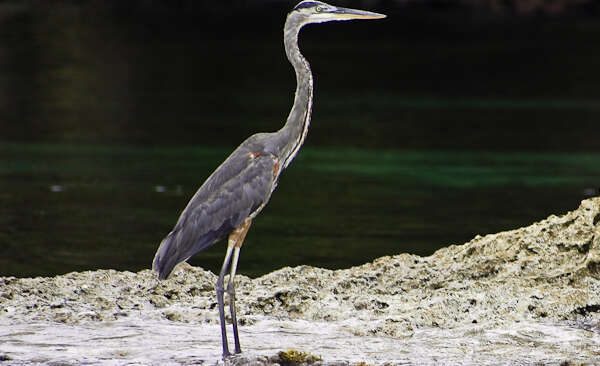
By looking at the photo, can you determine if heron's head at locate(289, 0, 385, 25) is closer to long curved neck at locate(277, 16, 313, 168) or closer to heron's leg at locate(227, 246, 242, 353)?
long curved neck at locate(277, 16, 313, 168)

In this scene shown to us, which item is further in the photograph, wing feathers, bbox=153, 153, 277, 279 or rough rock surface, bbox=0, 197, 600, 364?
rough rock surface, bbox=0, 197, 600, 364

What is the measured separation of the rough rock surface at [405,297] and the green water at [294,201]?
68.1 inches

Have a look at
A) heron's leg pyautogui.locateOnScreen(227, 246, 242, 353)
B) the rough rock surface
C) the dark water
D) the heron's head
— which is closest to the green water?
the dark water

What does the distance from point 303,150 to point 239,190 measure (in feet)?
38.4

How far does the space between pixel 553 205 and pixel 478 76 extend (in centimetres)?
2284

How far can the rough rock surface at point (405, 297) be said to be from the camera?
8.01m

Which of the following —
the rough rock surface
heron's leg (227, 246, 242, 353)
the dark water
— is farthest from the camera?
the dark water

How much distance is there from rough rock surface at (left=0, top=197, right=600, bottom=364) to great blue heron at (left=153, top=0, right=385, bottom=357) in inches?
22.6

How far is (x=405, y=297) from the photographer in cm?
873

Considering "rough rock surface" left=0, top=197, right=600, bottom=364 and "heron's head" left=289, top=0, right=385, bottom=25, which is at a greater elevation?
"heron's head" left=289, top=0, right=385, bottom=25

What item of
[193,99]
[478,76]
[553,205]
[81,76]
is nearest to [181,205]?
[553,205]

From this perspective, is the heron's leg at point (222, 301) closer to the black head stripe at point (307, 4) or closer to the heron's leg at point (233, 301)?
the heron's leg at point (233, 301)

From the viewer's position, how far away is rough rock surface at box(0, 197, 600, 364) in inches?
315

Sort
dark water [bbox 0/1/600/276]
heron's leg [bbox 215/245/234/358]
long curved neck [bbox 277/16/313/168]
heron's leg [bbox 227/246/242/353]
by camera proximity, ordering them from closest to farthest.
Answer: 1. heron's leg [bbox 215/245/234/358]
2. heron's leg [bbox 227/246/242/353]
3. long curved neck [bbox 277/16/313/168]
4. dark water [bbox 0/1/600/276]
